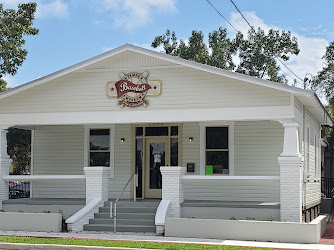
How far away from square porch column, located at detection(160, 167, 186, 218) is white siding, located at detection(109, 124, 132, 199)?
3.70 metres

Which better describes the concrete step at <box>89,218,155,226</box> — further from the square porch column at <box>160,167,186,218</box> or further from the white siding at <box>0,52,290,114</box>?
the white siding at <box>0,52,290,114</box>

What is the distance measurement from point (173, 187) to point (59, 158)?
6.17 meters

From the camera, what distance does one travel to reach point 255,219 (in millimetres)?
16625

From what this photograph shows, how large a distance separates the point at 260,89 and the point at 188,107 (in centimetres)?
218

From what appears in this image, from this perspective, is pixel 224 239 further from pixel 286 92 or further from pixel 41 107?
pixel 41 107

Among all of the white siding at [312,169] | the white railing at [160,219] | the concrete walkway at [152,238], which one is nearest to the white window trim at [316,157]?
the white siding at [312,169]

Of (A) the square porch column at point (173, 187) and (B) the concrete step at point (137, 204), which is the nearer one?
(A) the square porch column at point (173, 187)

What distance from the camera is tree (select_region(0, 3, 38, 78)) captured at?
78.7 ft

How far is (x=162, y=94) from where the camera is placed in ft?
57.6

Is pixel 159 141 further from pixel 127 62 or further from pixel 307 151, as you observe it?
pixel 307 151

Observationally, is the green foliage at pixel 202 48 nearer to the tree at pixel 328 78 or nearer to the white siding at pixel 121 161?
the tree at pixel 328 78

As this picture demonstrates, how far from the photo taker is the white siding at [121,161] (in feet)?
68.0

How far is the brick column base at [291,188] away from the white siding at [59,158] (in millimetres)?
7968

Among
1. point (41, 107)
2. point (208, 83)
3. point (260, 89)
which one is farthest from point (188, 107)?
point (41, 107)
